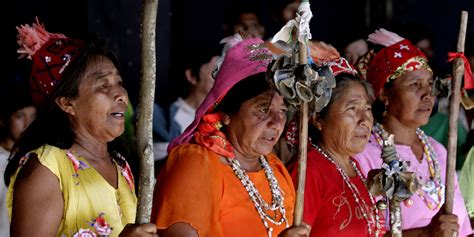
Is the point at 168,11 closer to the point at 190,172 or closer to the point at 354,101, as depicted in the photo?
the point at 354,101

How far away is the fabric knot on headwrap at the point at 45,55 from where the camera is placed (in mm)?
3633

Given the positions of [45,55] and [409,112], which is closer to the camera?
[45,55]

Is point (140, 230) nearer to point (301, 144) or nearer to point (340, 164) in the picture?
point (301, 144)

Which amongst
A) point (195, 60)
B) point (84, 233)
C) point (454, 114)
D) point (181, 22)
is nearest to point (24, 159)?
point (84, 233)

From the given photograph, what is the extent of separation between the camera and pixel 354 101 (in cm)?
416

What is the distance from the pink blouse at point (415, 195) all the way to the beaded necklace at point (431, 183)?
0.01 meters

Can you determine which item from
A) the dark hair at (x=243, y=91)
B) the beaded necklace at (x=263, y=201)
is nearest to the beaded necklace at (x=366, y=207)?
the beaded necklace at (x=263, y=201)

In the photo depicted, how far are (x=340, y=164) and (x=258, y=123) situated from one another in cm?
70

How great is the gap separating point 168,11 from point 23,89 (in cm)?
136

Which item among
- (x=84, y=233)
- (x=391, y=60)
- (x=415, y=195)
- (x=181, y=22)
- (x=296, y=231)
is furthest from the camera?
(x=181, y=22)

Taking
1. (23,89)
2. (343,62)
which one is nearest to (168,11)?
(23,89)

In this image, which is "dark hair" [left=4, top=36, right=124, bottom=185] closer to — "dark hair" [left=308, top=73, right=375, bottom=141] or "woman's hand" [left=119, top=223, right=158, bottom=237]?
"woman's hand" [left=119, top=223, right=158, bottom=237]

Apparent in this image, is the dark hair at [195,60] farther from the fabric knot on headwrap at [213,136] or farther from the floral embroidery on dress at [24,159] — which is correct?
the floral embroidery on dress at [24,159]

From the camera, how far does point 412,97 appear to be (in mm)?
4766
